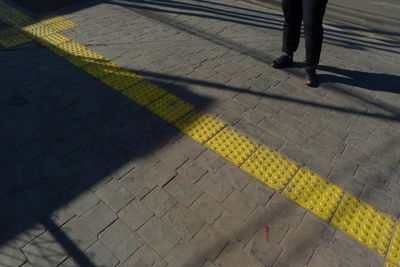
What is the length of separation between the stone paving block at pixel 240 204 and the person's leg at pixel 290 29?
2.81 meters

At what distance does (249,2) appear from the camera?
782 centimetres

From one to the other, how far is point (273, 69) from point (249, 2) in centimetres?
351

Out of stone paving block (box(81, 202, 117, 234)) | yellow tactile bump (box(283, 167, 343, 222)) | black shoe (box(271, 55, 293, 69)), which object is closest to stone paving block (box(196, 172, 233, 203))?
yellow tactile bump (box(283, 167, 343, 222))

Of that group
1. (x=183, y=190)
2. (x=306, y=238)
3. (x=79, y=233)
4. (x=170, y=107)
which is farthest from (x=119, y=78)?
(x=306, y=238)

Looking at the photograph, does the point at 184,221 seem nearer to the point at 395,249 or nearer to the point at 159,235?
the point at 159,235

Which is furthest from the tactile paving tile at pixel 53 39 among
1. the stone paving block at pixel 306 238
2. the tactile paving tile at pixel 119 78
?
the stone paving block at pixel 306 238

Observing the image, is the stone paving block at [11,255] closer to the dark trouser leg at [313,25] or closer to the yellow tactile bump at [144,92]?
the yellow tactile bump at [144,92]

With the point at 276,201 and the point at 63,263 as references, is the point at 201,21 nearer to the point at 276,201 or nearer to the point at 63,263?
the point at 276,201

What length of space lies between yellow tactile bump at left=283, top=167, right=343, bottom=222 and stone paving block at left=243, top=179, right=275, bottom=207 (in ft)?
0.62

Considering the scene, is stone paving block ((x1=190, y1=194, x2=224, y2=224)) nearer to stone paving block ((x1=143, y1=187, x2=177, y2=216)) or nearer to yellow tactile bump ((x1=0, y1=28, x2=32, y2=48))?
stone paving block ((x1=143, y1=187, x2=177, y2=216))

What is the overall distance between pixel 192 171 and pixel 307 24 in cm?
264

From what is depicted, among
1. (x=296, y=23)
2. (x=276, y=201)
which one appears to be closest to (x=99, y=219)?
(x=276, y=201)

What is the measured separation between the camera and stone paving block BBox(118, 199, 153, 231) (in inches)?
111

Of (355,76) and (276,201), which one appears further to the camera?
(355,76)
